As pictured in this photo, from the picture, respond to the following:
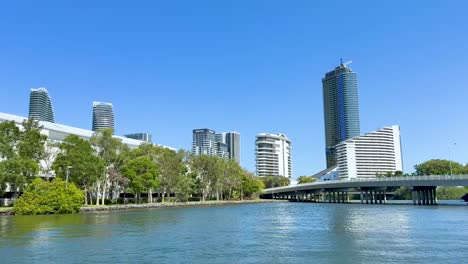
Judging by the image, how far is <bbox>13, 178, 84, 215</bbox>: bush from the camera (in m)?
89.4

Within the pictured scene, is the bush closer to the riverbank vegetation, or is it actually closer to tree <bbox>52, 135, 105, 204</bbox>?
the riverbank vegetation

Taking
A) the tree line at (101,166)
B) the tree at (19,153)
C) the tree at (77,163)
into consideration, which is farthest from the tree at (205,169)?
the tree at (19,153)

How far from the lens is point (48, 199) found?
91.6 m

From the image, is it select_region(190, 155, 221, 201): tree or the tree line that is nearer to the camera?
the tree line

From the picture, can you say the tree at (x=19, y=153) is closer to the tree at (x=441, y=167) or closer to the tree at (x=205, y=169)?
the tree at (x=205, y=169)

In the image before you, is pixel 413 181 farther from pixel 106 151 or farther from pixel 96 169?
pixel 96 169

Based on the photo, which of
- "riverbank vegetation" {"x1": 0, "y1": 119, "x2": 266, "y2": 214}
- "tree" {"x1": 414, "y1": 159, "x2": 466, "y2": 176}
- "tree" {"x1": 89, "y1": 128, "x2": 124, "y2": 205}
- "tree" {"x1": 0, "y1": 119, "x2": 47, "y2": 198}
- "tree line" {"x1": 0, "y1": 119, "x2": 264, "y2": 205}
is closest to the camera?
"tree" {"x1": 0, "y1": 119, "x2": 47, "y2": 198}

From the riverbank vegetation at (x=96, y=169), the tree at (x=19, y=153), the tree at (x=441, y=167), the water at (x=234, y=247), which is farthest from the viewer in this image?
the tree at (x=441, y=167)

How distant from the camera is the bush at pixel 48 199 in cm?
8944

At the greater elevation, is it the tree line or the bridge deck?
the tree line

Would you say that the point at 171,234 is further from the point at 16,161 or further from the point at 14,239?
the point at 16,161

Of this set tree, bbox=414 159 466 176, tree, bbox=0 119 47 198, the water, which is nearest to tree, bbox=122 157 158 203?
tree, bbox=0 119 47 198

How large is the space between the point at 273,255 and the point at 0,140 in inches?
3286

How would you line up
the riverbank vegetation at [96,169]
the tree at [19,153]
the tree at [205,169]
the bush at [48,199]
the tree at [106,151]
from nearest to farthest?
the bush at [48,199] → the tree at [19,153] → the riverbank vegetation at [96,169] → the tree at [106,151] → the tree at [205,169]
